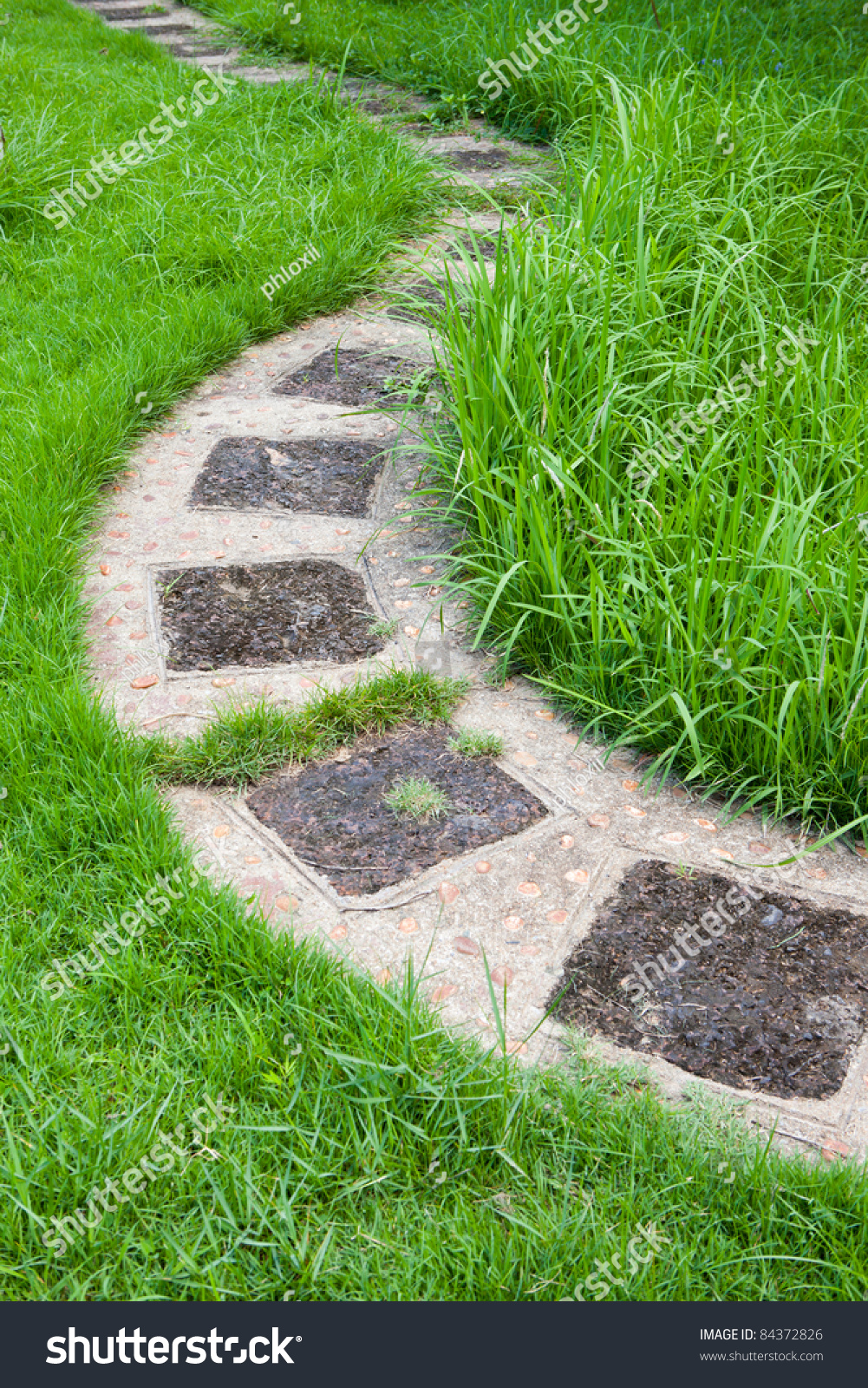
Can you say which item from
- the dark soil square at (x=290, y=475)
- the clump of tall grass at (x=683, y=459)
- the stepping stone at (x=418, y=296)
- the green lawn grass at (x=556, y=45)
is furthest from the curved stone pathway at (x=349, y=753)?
the green lawn grass at (x=556, y=45)

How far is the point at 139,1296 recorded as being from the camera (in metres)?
1.44

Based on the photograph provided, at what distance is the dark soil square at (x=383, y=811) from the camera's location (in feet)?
6.89

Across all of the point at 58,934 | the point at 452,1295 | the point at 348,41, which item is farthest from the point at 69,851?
the point at 348,41

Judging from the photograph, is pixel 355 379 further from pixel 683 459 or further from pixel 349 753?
pixel 349 753

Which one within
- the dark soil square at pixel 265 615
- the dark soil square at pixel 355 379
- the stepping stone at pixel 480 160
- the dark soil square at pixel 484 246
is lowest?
the dark soil square at pixel 265 615

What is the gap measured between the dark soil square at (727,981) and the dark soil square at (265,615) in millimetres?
980

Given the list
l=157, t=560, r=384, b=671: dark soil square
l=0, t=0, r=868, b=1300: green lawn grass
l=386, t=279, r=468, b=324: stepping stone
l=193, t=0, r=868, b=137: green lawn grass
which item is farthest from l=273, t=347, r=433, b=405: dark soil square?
l=193, t=0, r=868, b=137: green lawn grass

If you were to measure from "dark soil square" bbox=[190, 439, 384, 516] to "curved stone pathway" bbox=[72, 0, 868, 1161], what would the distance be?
18 millimetres

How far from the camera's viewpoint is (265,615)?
2.74 m

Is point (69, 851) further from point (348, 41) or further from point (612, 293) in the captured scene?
point (348, 41)

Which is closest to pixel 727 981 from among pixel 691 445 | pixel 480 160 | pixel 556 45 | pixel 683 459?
pixel 683 459

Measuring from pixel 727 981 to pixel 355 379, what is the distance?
8.60ft

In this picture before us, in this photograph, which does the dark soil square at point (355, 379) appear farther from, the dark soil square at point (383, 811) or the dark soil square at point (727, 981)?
the dark soil square at point (727, 981)

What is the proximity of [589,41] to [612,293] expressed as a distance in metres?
2.94
